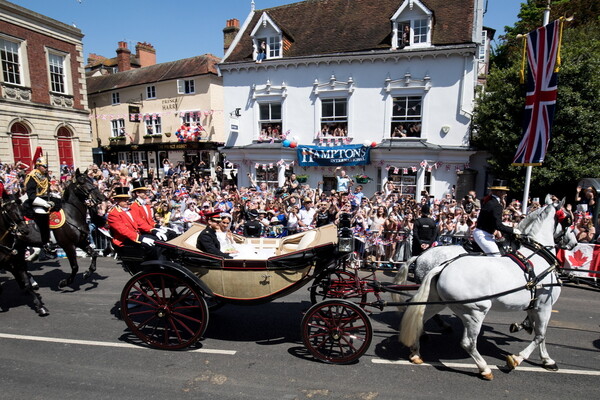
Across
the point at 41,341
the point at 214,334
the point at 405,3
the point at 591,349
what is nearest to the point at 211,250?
the point at 214,334

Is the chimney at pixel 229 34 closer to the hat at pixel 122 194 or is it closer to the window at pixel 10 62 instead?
the window at pixel 10 62

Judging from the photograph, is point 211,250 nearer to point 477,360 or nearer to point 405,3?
point 477,360

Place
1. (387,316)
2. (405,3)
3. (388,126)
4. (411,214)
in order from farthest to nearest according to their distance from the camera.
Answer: (388,126) → (405,3) → (411,214) → (387,316)

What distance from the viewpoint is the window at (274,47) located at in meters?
17.5

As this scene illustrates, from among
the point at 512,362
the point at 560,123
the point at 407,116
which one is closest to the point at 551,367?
the point at 512,362

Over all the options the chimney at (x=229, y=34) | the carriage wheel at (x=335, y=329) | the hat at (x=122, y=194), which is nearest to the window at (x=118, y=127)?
the chimney at (x=229, y=34)

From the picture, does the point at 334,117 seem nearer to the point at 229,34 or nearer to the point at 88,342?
the point at 229,34

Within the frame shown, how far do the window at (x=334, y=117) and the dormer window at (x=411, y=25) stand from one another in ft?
11.3

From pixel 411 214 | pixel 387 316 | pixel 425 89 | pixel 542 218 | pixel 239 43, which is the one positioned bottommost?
pixel 387 316

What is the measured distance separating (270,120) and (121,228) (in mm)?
12989

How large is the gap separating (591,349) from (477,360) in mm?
2021

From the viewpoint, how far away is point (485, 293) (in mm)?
4234

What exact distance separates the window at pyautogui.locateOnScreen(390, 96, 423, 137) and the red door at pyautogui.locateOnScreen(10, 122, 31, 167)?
2111 cm

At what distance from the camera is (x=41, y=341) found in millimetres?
4988
